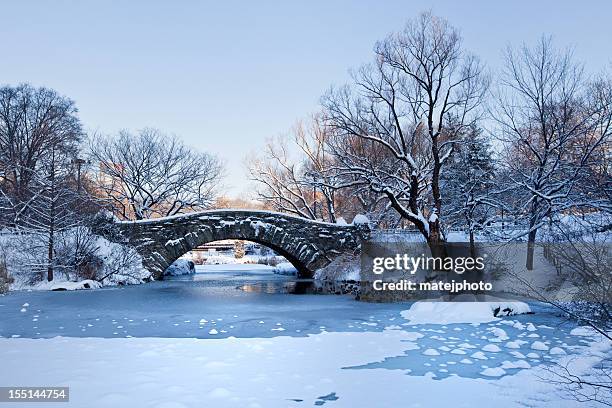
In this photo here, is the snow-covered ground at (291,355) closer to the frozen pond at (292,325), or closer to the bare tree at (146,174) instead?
the frozen pond at (292,325)

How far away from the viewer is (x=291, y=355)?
6.21 m

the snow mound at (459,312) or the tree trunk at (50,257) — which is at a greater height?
the tree trunk at (50,257)

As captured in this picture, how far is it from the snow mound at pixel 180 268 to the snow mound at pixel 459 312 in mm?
17899

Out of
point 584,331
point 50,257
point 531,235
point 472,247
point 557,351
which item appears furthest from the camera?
point 50,257

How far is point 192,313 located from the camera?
417 inches

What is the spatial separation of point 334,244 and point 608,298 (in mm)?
17212

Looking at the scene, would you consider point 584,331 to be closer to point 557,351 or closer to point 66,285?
point 557,351

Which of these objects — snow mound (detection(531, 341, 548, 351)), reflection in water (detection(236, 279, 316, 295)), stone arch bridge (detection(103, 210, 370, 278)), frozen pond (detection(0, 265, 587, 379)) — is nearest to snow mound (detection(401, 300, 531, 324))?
frozen pond (detection(0, 265, 587, 379))

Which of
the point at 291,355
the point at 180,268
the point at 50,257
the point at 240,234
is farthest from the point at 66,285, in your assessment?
the point at 291,355

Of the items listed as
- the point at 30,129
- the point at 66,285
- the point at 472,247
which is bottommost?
the point at 66,285

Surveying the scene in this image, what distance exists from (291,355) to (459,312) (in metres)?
4.74

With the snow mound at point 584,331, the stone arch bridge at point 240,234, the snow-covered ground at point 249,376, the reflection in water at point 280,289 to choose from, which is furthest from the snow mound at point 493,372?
the stone arch bridge at point 240,234

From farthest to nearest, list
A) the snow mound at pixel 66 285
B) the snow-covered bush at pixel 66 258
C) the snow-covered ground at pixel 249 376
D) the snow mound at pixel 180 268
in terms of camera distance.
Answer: the snow mound at pixel 180 268, the snow-covered bush at pixel 66 258, the snow mound at pixel 66 285, the snow-covered ground at pixel 249 376

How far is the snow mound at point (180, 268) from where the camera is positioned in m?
26.2
